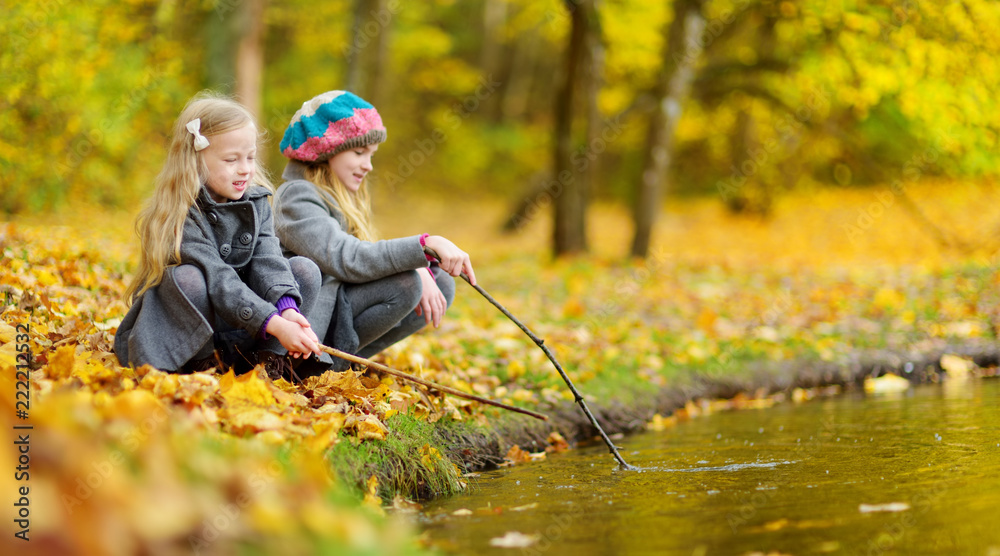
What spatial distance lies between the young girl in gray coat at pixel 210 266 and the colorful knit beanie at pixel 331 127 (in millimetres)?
423

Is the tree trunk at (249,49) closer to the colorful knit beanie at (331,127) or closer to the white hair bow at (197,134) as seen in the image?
the colorful knit beanie at (331,127)

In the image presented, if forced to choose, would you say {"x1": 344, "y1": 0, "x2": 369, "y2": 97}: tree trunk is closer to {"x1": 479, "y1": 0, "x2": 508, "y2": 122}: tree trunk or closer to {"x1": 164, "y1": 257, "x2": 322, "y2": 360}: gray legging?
{"x1": 164, "y1": 257, "x2": 322, "y2": 360}: gray legging

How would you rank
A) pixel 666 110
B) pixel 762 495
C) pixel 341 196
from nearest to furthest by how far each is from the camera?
pixel 762 495 → pixel 341 196 → pixel 666 110

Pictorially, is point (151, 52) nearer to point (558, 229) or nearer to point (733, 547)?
point (558, 229)

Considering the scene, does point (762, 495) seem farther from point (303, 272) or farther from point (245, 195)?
point (245, 195)

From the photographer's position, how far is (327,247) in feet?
11.8

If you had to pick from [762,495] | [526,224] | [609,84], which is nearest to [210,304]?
[762,495]

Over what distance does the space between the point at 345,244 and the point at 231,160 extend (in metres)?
0.59

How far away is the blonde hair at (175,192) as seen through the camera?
3.13 m

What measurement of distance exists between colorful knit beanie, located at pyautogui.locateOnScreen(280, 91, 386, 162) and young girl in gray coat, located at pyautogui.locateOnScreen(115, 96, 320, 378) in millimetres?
423

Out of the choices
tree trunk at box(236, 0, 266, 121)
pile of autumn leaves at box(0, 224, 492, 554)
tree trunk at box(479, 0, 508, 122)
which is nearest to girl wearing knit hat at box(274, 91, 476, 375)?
pile of autumn leaves at box(0, 224, 492, 554)

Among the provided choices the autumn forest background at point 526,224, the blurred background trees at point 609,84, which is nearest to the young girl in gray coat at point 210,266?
the autumn forest background at point 526,224

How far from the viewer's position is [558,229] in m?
12.1

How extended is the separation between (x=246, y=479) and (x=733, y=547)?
1.27m
